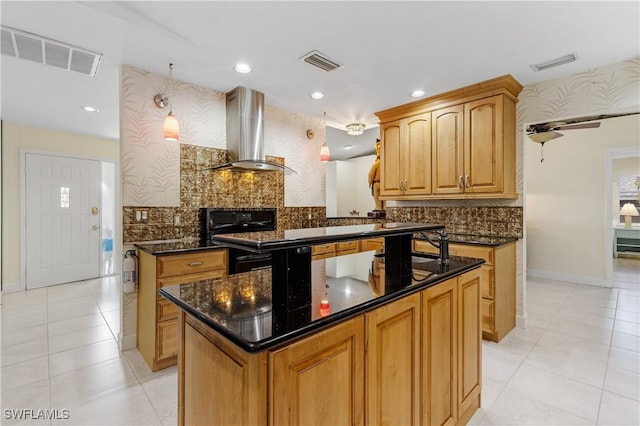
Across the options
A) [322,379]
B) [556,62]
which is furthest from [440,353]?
[556,62]

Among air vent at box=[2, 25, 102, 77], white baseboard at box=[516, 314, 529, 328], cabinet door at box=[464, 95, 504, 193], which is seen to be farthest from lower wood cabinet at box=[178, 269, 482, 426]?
air vent at box=[2, 25, 102, 77]

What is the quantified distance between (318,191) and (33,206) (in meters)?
4.50

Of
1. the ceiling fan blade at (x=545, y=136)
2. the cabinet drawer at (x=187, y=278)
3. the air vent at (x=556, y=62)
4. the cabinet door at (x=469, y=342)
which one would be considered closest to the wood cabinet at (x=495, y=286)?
the cabinet door at (x=469, y=342)

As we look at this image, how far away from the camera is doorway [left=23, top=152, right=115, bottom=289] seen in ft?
14.9

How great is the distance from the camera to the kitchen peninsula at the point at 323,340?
33.3 inches

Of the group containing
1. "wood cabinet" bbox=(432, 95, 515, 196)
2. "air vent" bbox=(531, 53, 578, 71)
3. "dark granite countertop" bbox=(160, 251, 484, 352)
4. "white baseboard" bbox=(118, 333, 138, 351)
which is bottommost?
"white baseboard" bbox=(118, 333, 138, 351)

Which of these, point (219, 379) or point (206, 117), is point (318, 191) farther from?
point (219, 379)

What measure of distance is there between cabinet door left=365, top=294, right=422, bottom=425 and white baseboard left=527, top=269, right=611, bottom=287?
16.9 ft

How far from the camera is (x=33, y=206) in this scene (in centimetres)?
455

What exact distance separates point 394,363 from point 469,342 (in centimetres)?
74

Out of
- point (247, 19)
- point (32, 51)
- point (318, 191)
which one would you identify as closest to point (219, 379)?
point (247, 19)

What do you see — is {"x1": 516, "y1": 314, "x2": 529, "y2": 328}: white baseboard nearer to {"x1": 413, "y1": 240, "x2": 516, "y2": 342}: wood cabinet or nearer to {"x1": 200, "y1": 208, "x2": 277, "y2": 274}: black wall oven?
{"x1": 413, "y1": 240, "x2": 516, "y2": 342}: wood cabinet

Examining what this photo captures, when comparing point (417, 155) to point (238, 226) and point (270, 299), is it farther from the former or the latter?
point (270, 299)

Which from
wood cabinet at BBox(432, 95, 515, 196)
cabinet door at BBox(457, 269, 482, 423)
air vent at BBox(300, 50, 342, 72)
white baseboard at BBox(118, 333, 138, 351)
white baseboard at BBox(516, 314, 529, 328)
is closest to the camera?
cabinet door at BBox(457, 269, 482, 423)
